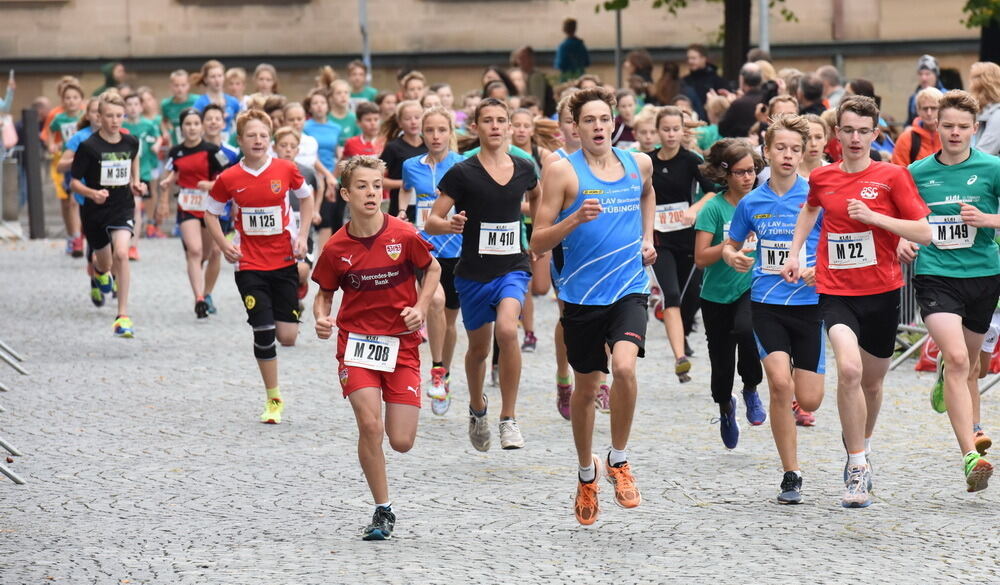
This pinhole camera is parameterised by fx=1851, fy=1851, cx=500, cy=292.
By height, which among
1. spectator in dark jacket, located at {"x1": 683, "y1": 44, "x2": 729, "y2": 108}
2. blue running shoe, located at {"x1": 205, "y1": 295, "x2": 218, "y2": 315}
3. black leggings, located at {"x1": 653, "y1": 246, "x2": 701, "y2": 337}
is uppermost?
spectator in dark jacket, located at {"x1": 683, "y1": 44, "x2": 729, "y2": 108}

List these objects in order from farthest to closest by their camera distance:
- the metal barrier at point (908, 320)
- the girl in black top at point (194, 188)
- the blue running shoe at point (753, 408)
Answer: the girl in black top at point (194, 188) → the metal barrier at point (908, 320) → the blue running shoe at point (753, 408)

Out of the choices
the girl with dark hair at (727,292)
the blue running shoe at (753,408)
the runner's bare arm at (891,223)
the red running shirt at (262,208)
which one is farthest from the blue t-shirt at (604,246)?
the red running shirt at (262,208)

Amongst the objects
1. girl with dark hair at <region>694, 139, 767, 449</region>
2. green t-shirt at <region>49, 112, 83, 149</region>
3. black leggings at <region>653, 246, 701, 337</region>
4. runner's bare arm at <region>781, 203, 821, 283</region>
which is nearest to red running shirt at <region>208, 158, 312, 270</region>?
black leggings at <region>653, 246, 701, 337</region>

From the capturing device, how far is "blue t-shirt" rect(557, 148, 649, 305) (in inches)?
321

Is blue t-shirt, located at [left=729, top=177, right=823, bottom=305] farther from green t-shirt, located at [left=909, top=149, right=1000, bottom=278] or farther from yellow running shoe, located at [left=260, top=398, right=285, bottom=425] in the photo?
yellow running shoe, located at [left=260, top=398, right=285, bottom=425]

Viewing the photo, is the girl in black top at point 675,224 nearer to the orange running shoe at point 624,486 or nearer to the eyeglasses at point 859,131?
the eyeglasses at point 859,131

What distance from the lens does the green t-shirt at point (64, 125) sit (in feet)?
73.5

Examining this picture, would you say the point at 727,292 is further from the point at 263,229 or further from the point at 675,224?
the point at 263,229

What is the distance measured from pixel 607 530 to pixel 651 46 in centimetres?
2582

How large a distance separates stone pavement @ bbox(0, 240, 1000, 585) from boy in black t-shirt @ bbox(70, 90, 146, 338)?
8.56 ft

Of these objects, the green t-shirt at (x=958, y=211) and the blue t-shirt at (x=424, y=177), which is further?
A: the blue t-shirt at (x=424, y=177)

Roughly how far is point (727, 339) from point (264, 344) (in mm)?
2849

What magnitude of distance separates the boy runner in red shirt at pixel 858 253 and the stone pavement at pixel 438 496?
553 millimetres

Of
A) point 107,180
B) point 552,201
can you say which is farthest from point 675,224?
point 107,180
